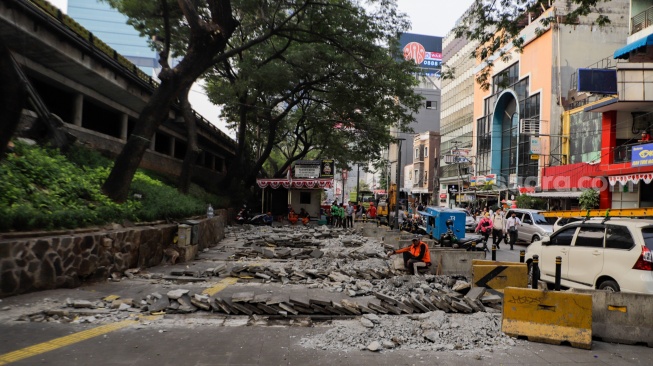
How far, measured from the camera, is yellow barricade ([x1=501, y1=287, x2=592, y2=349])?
5.97 m

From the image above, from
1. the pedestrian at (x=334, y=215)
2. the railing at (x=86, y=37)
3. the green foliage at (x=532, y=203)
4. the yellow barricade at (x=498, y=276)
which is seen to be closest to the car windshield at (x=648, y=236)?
the yellow barricade at (x=498, y=276)

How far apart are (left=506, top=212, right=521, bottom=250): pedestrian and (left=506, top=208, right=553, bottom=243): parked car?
358 mm

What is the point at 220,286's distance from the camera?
9.48 metres

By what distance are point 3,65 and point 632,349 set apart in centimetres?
1114

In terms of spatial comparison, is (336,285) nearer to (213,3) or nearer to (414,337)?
(414,337)

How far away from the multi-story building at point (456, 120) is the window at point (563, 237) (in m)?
40.6

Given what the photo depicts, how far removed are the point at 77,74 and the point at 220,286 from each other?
40.2ft

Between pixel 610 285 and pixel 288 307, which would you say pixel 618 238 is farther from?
pixel 288 307

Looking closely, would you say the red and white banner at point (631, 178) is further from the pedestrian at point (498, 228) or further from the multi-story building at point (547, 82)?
the pedestrian at point (498, 228)

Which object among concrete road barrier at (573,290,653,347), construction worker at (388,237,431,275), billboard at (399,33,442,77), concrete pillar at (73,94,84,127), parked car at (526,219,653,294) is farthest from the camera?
billboard at (399,33,442,77)


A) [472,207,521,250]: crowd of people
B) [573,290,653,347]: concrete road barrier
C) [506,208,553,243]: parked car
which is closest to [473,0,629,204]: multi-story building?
[506,208,553,243]: parked car

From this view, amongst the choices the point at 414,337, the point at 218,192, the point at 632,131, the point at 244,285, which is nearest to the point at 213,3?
the point at 244,285

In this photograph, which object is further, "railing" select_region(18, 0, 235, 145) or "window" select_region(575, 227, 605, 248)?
"railing" select_region(18, 0, 235, 145)

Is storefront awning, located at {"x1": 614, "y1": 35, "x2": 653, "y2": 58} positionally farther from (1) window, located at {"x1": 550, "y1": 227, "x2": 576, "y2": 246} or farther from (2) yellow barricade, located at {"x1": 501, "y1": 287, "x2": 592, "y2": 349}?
(2) yellow barricade, located at {"x1": 501, "y1": 287, "x2": 592, "y2": 349}
